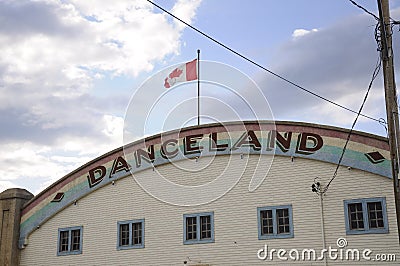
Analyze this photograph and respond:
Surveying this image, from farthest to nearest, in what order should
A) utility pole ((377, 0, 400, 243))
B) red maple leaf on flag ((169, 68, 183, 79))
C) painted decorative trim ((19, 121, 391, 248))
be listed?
red maple leaf on flag ((169, 68, 183, 79)) < painted decorative trim ((19, 121, 391, 248)) < utility pole ((377, 0, 400, 243))

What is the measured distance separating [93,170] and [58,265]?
450 cm

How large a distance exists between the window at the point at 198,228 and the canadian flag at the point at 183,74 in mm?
5897

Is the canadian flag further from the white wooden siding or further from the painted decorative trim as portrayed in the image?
the white wooden siding

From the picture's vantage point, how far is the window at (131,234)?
73.0 feet

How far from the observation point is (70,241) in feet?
78.1

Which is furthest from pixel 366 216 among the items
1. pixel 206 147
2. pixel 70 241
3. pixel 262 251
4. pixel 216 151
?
pixel 70 241

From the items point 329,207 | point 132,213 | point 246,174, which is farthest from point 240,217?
point 132,213

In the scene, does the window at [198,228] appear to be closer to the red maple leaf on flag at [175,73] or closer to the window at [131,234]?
the window at [131,234]

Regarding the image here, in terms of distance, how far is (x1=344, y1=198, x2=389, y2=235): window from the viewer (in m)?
18.2

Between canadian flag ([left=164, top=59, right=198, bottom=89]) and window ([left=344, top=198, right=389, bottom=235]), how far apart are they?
28.5 feet

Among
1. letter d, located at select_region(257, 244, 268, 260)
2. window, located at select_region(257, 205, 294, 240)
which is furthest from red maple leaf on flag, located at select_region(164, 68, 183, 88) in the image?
letter d, located at select_region(257, 244, 268, 260)

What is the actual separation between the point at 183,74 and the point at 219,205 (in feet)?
20.3

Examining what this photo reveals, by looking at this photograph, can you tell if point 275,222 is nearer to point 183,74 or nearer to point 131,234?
point 131,234

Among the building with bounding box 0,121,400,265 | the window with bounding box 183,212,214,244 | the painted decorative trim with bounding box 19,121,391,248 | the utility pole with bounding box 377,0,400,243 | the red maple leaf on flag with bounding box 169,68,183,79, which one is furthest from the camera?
the red maple leaf on flag with bounding box 169,68,183,79
